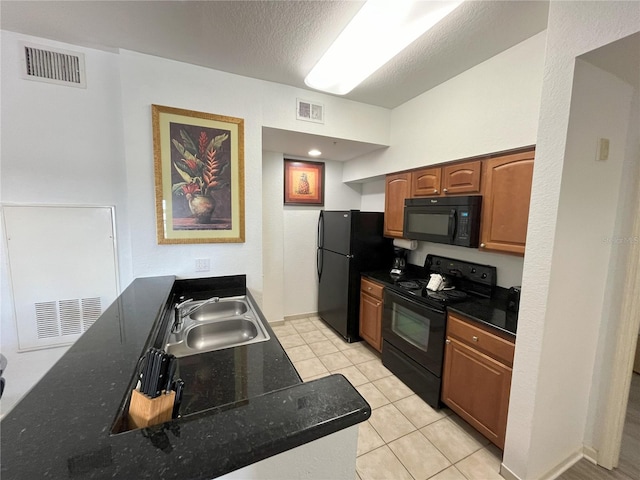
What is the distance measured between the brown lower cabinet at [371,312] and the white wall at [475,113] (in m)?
1.29

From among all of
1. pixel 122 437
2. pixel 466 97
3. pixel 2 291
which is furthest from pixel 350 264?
pixel 2 291

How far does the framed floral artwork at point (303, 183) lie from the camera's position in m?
3.36

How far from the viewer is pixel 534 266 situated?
1360mm

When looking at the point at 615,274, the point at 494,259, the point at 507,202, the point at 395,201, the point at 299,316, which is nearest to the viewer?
the point at 615,274

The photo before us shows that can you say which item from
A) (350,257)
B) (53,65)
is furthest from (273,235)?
(53,65)

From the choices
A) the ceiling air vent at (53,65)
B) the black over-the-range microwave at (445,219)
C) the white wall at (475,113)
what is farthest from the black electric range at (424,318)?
the ceiling air vent at (53,65)

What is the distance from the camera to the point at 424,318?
209 centimetres

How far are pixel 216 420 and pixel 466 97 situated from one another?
8.11 feet

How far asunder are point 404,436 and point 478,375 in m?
0.67

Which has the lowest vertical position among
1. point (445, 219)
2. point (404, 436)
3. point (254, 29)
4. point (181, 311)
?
point (404, 436)

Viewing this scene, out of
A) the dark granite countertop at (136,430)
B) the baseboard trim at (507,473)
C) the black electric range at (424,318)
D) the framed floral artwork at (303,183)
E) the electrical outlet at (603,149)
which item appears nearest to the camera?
the dark granite countertop at (136,430)

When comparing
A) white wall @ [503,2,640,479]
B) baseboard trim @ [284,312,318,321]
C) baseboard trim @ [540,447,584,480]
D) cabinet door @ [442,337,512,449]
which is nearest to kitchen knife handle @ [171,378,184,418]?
white wall @ [503,2,640,479]

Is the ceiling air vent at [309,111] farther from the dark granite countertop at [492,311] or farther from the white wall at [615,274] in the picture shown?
the white wall at [615,274]

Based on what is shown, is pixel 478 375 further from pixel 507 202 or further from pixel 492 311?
pixel 507 202
